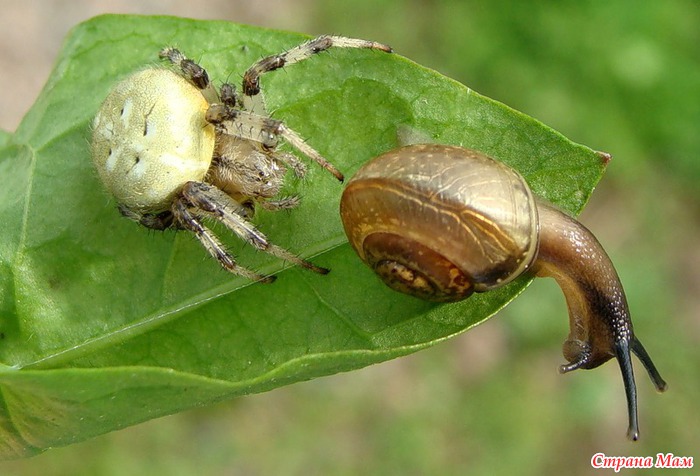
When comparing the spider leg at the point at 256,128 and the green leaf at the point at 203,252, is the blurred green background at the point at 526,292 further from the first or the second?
the spider leg at the point at 256,128

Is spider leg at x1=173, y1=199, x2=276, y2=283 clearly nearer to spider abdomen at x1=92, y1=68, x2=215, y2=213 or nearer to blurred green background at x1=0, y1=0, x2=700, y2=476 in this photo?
spider abdomen at x1=92, y1=68, x2=215, y2=213

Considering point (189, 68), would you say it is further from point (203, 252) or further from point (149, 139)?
point (203, 252)

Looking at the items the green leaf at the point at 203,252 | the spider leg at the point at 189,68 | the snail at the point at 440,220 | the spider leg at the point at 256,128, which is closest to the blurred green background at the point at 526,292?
the green leaf at the point at 203,252

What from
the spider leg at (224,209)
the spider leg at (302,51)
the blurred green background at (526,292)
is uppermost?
the spider leg at (302,51)

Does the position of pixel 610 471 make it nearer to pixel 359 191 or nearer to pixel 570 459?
pixel 570 459

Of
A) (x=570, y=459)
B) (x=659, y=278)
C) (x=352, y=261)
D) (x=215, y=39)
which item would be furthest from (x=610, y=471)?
(x=215, y=39)

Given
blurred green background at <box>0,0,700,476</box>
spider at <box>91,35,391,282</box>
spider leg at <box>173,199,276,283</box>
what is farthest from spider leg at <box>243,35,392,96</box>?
blurred green background at <box>0,0,700,476</box>
